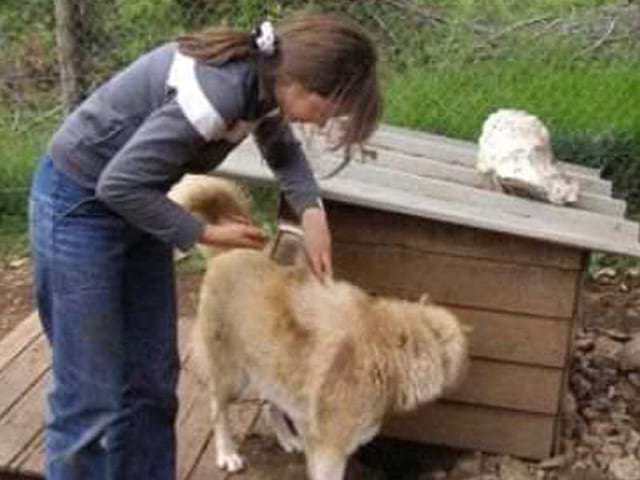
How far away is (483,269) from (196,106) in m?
1.40

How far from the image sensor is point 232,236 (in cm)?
276

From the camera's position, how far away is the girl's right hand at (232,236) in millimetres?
2719

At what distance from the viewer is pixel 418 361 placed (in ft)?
11.0

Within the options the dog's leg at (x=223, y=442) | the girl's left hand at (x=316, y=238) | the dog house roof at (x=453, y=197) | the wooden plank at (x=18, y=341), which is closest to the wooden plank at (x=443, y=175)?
the dog house roof at (x=453, y=197)

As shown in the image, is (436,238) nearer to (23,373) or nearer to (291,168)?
(291,168)

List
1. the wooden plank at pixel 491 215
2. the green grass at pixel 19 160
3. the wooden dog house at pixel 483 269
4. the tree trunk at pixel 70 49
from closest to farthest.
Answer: the wooden plank at pixel 491 215
the wooden dog house at pixel 483 269
the tree trunk at pixel 70 49
the green grass at pixel 19 160

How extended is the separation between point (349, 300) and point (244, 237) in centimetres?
65

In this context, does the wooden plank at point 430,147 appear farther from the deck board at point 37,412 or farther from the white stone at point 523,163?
the deck board at point 37,412

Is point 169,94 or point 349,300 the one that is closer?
point 169,94

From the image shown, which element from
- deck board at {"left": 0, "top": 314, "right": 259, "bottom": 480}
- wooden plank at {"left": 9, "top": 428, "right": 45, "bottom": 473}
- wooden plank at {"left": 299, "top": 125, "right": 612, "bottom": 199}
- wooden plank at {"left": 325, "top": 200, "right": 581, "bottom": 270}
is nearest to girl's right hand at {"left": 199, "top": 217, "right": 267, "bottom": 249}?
wooden plank at {"left": 325, "top": 200, "right": 581, "bottom": 270}

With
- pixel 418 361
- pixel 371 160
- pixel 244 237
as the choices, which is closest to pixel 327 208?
pixel 371 160

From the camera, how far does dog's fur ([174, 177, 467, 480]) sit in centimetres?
331

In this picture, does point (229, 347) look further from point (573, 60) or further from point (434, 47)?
point (573, 60)

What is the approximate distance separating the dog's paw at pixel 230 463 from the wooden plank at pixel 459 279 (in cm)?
66
